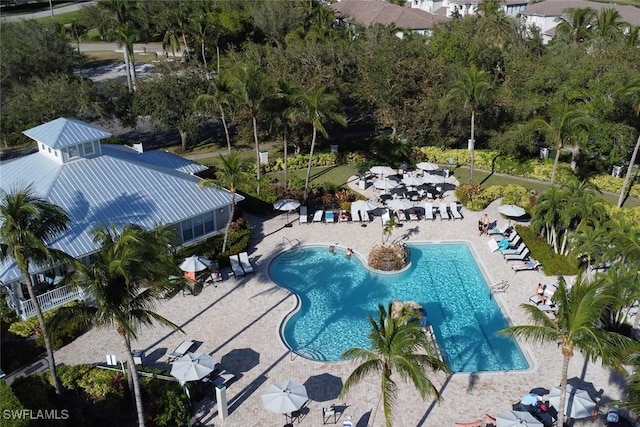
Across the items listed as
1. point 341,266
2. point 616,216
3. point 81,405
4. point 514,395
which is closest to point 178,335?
point 81,405

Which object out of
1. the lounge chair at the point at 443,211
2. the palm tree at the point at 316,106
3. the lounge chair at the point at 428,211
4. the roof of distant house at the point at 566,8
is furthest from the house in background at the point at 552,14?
the palm tree at the point at 316,106

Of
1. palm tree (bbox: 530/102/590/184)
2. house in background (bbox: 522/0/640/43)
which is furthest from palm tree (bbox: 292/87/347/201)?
house in background (bbox: 522/0/640/43)

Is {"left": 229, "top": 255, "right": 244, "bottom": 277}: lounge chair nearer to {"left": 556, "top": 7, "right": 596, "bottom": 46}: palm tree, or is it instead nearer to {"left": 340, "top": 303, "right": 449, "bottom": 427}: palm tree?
{"left": 340, "top": 303, "right": 449, "bottom": 427}: palm tree

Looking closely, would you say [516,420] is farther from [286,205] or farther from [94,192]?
[94,192]

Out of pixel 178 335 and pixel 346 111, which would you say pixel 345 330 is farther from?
pixel 346 111

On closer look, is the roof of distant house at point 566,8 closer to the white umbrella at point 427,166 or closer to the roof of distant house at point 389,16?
the roof of distant house at point 389,16

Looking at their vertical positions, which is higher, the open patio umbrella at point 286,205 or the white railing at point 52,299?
the open patio umbrella at point 286,205
